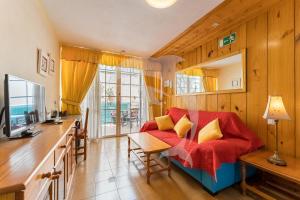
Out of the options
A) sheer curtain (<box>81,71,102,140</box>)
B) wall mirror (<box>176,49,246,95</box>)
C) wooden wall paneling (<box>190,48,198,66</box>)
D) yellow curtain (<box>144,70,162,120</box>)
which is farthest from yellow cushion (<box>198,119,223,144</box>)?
sheer curtain (<box>81,71,102,140</box>)

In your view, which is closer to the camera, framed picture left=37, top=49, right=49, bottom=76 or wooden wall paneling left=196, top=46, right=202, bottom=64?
framed picture left=37, top=49, right=49, bottom=76

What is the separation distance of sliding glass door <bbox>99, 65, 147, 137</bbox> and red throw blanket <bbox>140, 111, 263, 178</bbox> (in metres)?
1.97

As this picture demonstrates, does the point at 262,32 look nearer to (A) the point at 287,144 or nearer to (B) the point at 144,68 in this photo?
(A) the point at 287,144

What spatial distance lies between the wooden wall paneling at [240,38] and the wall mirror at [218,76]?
0.10 metres

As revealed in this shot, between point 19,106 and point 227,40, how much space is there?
10.1 ft

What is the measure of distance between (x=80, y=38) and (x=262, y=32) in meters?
3.35

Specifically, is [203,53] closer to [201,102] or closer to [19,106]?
[201,102]

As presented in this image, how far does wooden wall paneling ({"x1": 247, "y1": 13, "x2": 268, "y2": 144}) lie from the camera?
2.11 metres

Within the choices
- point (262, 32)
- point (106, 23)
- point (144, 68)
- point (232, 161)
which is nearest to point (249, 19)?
point (262, 32)

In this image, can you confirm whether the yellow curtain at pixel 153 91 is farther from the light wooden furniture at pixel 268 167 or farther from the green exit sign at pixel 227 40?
the light wooden furniture at pixel 268 167

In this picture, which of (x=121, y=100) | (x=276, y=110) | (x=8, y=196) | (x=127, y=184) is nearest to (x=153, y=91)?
(x=121, y=100)

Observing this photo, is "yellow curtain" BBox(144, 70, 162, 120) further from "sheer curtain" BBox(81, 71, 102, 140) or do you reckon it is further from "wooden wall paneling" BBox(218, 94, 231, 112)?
"wooden wall paneling" BBox(218, 94, 231, 112)

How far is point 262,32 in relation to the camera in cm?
214

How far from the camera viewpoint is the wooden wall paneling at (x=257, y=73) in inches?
83.2
